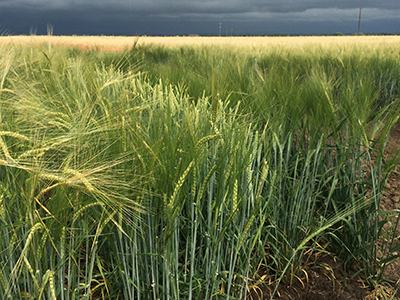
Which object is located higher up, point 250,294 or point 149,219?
point 149,219

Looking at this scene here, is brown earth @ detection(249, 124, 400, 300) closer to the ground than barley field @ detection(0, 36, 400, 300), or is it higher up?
closer to the ground

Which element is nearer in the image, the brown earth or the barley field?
the barley field

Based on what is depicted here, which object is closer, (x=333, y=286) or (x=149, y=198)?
(x=149, y=198)

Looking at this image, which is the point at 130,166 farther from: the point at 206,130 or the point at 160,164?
the point at 206,130

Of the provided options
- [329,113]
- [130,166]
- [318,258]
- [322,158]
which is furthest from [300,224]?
[130,166]

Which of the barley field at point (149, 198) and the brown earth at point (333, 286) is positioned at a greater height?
the barley field at point (149, 198)

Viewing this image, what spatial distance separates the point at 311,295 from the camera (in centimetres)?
148

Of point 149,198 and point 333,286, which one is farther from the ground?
point 149,198

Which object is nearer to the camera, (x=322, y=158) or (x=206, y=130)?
(x=206, y=130)

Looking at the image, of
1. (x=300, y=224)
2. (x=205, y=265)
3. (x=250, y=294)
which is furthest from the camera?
(x=300, y=224)

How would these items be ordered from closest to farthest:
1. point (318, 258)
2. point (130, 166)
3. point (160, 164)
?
point (160, 164) → point (130, 166) → point (318, 258)

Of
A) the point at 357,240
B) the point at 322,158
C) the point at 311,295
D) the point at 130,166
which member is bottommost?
the point at 311,295

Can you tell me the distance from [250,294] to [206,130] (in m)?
0.76

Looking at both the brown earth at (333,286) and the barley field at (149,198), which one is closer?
the barley field at (149,198)
